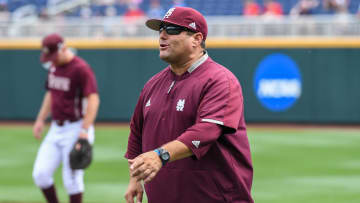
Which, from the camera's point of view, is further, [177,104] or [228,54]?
[228,54]

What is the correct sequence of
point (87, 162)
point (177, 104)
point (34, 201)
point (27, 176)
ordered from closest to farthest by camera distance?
point (177, 104) → point (87, 162) → point (34, 201) → point (27, 176)

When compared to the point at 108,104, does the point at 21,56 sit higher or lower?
higher

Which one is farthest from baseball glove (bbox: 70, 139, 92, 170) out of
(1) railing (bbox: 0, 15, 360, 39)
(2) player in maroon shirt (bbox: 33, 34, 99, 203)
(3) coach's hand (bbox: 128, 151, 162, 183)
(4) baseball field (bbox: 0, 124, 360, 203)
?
(1) railing (bbox: 0, 15, 360, 39)

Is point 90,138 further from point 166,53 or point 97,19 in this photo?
point 97,19

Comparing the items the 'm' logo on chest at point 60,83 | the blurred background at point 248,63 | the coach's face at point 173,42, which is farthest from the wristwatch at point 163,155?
the blurred background at point 248,63

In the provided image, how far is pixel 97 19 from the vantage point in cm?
1920

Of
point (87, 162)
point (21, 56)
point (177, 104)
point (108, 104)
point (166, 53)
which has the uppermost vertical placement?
point (166, 53)

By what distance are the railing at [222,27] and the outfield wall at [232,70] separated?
225 mm

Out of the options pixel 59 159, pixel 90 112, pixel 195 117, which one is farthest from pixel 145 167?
→ pixel 59 159

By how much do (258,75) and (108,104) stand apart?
4121mm

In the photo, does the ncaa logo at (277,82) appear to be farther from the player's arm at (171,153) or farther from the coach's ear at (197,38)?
the player's arm at (171,153)

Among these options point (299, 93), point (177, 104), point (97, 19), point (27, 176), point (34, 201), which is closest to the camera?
point (177, 104)

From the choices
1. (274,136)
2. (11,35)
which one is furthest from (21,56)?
(274,136)

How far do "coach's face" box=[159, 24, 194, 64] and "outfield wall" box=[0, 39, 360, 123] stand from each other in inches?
537
